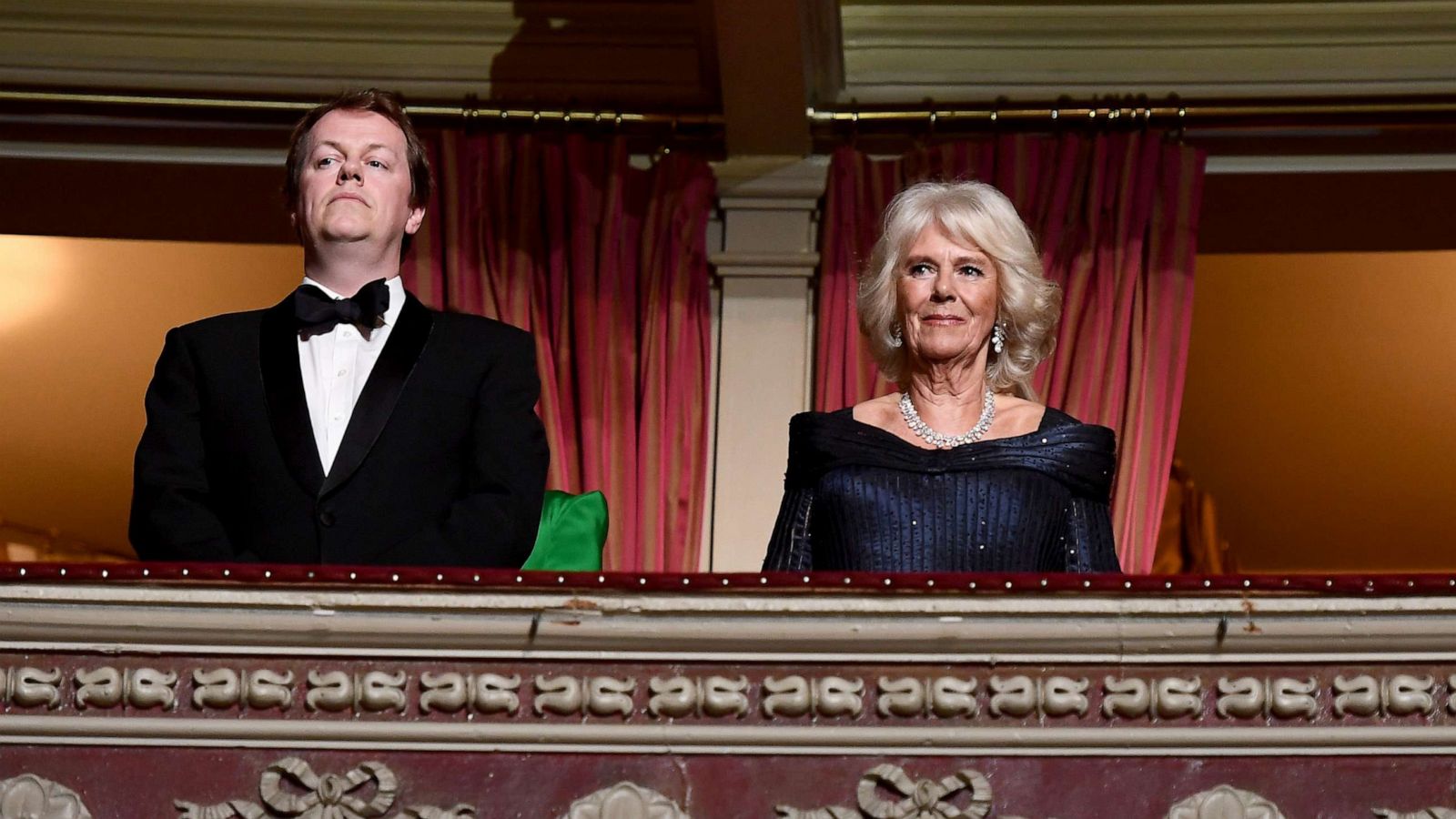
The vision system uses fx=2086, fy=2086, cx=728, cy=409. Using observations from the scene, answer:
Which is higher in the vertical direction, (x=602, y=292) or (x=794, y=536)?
(x=602, y=292)

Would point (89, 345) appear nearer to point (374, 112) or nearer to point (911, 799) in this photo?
point (374, 112)

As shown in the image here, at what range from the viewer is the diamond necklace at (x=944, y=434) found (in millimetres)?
2453

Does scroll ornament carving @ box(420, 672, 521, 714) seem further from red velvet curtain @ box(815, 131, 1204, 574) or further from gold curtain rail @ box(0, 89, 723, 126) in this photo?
gold curtain rail @ box(0, 89, 723, 126)

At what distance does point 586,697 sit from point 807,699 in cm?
17

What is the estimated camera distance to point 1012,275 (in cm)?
247

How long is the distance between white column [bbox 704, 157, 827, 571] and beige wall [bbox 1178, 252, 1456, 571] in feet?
4.62

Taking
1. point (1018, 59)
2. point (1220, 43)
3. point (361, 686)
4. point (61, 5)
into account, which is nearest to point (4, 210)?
point (61, 5)

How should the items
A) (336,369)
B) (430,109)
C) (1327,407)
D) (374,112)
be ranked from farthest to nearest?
1. (1327,407)
2. (430,109)
3. (374,112)
4. (336,369)

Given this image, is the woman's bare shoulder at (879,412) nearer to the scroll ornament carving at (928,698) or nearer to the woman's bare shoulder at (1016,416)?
the woman's bare shoulder at (1016,416)

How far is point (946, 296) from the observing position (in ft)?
8.07

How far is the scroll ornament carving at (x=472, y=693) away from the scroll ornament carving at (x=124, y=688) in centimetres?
19

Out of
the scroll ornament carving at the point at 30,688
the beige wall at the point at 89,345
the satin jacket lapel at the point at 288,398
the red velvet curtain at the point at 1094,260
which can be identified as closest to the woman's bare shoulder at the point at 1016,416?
the satin jacket lapel at the point at 288,398

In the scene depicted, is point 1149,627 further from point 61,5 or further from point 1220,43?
point 61,5

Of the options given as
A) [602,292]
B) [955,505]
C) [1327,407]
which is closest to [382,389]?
[955,505]
